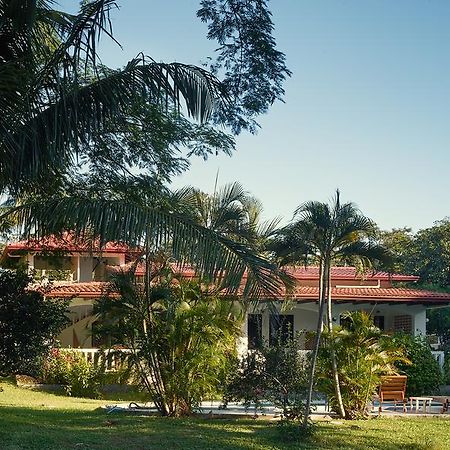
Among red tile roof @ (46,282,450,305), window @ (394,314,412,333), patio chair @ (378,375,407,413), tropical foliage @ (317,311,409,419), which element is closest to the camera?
tropical foliage @ (317,311,409,419)

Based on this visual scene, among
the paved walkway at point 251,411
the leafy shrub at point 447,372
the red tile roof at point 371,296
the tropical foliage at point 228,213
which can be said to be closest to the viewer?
the tropical foliage at point 228,213

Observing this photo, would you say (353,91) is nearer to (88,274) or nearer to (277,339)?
(277,339)

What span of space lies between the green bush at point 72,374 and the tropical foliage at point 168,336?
551 centimetres

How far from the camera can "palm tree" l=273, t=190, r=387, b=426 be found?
13398 millimetres

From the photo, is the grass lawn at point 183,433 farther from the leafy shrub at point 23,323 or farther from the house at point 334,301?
the house at point 334,301

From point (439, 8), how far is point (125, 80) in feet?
15.3

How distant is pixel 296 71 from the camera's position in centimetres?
1073

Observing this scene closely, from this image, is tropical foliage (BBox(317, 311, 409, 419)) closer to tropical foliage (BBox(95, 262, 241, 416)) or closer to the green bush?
tropical foliage (BBox(95, 262, 241, 416))

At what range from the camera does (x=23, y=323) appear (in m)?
13.1

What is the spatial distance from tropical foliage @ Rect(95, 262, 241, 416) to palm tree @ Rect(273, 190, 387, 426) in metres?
2.06

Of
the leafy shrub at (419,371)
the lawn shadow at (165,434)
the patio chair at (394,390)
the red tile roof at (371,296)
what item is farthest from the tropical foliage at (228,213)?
the red tile roof at (371,296)

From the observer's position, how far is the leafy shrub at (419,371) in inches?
806

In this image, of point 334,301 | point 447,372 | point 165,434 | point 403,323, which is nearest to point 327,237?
point 165,434

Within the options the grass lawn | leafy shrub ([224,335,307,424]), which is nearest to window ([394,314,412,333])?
the grass lawn
